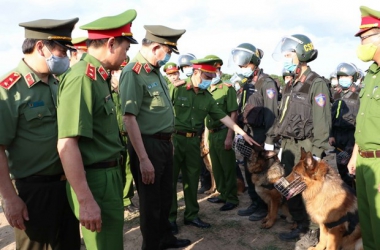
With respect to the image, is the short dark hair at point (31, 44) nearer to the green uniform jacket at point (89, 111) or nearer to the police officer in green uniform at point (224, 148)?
the green uniform jacket at point (89, 111)

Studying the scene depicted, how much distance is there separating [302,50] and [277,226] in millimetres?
2681

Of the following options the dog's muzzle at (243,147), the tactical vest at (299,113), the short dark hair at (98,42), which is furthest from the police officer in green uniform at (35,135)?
the dog's muzzle at (243,147)

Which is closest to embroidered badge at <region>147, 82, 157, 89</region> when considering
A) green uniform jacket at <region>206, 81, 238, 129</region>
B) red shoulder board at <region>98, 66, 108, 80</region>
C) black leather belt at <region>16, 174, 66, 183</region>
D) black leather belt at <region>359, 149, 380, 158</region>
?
red shoulder board at <region>98, 66, 108, 80</region>

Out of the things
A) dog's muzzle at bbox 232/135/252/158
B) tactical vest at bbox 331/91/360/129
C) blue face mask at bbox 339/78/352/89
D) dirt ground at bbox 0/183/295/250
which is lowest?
dirt ground at bbox 0/183/295/250

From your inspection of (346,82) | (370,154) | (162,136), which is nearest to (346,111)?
(346,82)

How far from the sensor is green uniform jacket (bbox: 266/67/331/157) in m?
3.95

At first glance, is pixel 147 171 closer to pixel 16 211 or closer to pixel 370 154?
pixel 16 211

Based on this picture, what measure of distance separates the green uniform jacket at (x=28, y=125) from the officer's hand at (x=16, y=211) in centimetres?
→ 21

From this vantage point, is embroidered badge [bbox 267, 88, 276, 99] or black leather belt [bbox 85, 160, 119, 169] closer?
black leather belt [bbox 85, 160, 119, 169]

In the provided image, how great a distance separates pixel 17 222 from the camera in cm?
221

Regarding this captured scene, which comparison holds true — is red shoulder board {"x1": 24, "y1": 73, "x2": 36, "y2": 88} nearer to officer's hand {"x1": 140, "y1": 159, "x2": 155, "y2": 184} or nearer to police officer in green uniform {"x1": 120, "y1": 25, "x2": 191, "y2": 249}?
police officer in green uniform {"x1": 120, "y1": 25, "x2": 191, "y2": 249}

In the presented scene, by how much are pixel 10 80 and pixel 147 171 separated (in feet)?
4.81

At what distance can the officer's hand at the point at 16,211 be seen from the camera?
218 cm

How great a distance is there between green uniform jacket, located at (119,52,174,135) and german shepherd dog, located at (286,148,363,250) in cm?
170
